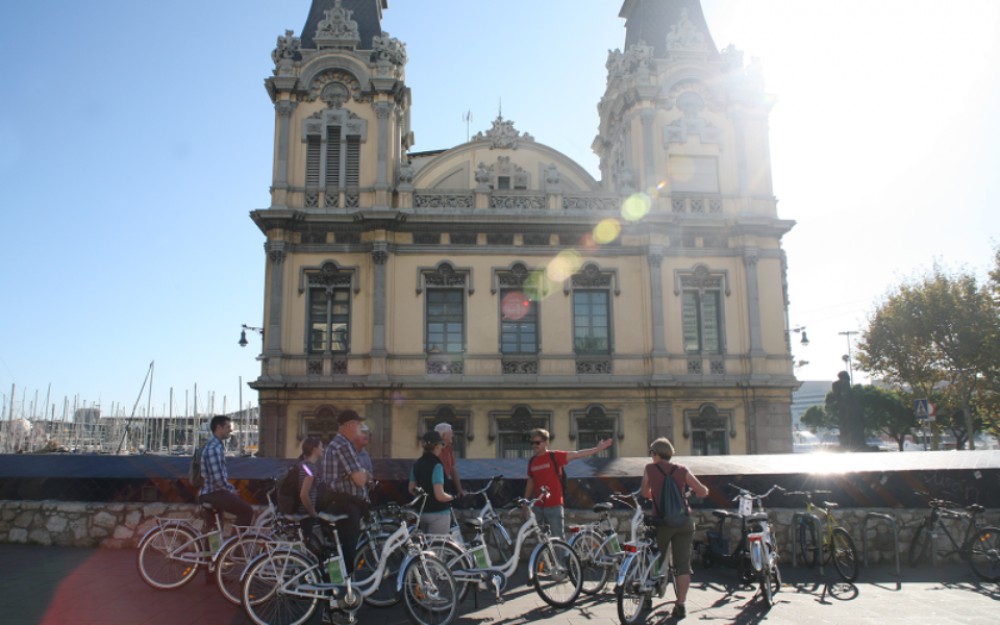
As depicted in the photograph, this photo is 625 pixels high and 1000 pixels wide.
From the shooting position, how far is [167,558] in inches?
328

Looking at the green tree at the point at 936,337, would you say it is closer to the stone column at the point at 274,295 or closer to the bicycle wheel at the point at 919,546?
the bicycle wheel at the point at 919,546

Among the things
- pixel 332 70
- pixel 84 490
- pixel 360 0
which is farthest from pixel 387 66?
pixel 84 490

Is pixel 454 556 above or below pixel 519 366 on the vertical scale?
below

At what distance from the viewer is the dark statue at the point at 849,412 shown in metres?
21.3

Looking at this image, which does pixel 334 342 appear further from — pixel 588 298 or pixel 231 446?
pixel 231 446

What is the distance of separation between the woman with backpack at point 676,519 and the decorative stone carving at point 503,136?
19993mm

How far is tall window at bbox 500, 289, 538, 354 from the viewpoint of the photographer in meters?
23.9

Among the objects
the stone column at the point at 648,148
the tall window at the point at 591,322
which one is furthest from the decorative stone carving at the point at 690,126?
the tall window at the point at 591,322

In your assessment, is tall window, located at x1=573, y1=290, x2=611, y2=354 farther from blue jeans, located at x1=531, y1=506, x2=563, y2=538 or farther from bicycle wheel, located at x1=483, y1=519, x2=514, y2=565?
blue jeans, located at x1=531, y1=506, x2=563, y2=538

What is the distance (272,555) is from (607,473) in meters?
5.28

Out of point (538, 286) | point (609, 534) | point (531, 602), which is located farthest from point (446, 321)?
point (531, 602)

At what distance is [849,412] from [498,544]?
16.2 m

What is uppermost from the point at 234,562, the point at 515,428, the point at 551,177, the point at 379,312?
the point at 551,177

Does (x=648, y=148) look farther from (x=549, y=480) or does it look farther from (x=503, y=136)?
(x=549, y=480)
